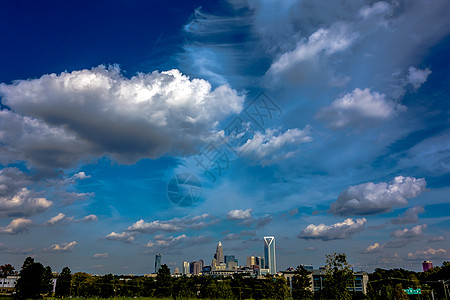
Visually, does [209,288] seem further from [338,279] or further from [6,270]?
[6,270]

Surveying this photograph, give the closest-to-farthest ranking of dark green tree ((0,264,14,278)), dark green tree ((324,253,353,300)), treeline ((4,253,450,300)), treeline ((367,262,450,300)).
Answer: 1. treeline ((4,253,450,300))
2. dark green tree ((324,253,353,300))
3. treeline ((367,262,450,300))
4. dark green tree ((0,264,14,278))

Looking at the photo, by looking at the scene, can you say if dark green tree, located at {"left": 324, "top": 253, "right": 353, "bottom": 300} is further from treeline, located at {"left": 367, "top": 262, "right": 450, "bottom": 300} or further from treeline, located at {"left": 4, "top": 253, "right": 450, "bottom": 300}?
treeline, located at {"left": 367, "top": 262, "right": 450, "bottom": 300}

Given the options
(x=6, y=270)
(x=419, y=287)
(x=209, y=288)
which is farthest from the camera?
(x=6, y=270)

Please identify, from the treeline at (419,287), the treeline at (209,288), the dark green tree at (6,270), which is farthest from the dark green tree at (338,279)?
the dark green tree at (6,270)

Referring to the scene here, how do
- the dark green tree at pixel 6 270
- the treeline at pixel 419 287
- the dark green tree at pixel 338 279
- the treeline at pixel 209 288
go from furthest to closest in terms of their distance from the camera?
1. the dark green tree at pixel 6 270
2. the treeline at pixel 419 287
3. the dark green tree at pixel 338 279
4. the treeline at pixel 209 288

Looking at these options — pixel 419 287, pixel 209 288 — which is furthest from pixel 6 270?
pixel 419 287

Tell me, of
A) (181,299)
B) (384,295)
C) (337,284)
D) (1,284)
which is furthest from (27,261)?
(1,284)

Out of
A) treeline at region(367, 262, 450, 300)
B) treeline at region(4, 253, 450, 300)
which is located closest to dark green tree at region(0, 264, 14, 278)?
treeline at region(4, 253, 450, 300)

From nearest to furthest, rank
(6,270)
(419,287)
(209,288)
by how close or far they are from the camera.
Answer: (209,288)
(419,287)
(6,270)

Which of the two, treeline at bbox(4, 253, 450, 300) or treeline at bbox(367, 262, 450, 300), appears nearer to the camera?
treeline at bbox(4, 253, 450, 300)

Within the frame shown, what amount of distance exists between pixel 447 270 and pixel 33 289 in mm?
96538

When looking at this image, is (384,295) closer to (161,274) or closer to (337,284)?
(337,284)

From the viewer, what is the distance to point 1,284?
4906 inches

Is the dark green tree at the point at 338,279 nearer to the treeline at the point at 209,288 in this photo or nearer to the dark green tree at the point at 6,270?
the treeline at the point at 209,288
